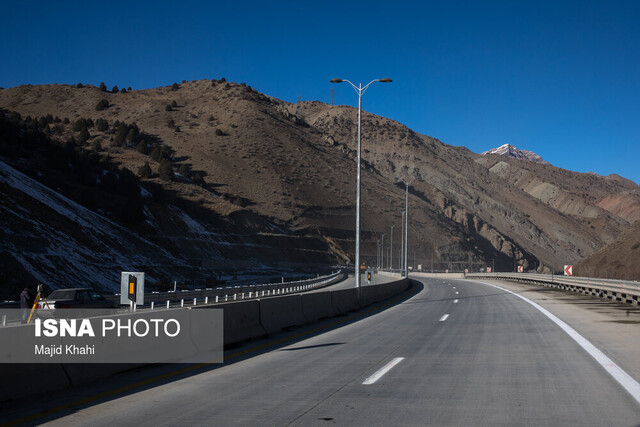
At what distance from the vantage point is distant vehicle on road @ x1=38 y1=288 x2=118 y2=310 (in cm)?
2003

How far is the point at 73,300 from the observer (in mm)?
20578

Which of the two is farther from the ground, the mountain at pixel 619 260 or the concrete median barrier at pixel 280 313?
the mountain at pixel 619 260

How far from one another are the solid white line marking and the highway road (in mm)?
17

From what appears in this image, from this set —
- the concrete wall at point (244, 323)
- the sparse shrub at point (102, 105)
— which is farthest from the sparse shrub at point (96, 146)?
the concrete wall at point (244, 323)

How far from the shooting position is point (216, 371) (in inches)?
383

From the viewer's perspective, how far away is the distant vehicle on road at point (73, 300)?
20031mm

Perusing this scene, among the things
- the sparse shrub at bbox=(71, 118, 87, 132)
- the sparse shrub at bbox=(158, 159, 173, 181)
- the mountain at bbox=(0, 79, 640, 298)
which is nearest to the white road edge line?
the mountain at bbox=(0, 79, 640, 298)

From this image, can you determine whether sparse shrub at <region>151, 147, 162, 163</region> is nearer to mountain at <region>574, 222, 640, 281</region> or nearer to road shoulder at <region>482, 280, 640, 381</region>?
mountain at <region>574, 222, 640, 281</region>

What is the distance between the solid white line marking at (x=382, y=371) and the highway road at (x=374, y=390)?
17 mm

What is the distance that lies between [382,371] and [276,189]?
10266cm

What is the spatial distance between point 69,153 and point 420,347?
8082 cm

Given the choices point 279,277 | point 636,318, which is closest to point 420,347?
point 636,318

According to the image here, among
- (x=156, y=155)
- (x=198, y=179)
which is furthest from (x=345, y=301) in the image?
(x=156, y=155)

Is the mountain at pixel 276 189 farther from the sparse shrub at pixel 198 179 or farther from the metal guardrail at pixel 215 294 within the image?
the metal guardrail at pixel 215 294
